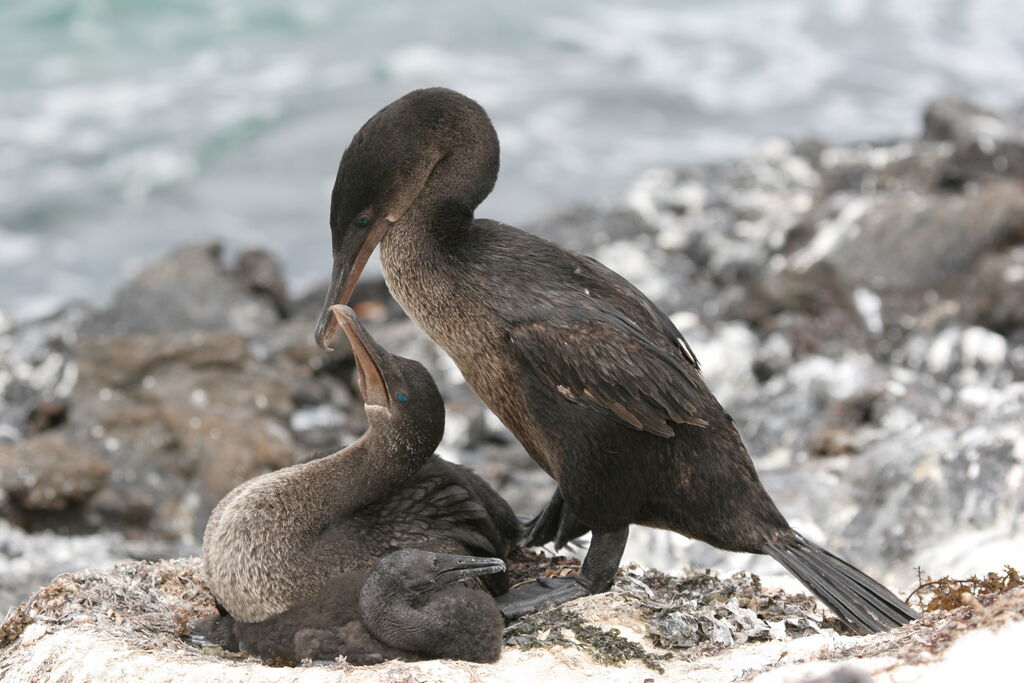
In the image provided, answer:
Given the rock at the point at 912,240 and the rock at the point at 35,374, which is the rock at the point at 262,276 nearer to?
the rock at the point at 35,374

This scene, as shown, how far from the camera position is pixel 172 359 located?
396 inches

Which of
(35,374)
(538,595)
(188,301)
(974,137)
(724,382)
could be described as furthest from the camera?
(974,137)

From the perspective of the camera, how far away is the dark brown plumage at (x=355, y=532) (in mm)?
4430

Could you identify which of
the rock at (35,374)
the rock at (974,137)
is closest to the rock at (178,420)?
the rock at (35,374)

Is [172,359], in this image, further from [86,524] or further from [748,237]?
[748,237]

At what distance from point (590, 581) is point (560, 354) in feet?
3.36

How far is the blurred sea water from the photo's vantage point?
728 inches

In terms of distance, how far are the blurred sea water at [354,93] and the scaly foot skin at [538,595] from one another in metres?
11.1

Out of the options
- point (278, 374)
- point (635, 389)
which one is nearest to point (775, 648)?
point (635, 389)

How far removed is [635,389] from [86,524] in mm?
5815

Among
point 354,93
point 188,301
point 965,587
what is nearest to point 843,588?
point 965,587

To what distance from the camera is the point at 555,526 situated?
5.48 m

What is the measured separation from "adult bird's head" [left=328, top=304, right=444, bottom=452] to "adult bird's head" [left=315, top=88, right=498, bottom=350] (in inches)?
10.2

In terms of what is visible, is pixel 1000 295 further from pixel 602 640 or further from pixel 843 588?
pixel 602 640
